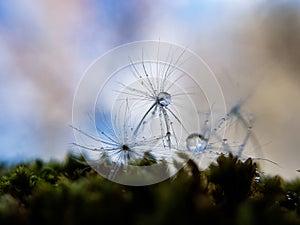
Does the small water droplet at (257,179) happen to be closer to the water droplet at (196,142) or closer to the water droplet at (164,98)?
the water droplet at (196,142)

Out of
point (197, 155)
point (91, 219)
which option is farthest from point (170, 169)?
point (91, 219)

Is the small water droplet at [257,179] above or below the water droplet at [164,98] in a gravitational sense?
below

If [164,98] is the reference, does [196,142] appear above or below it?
below

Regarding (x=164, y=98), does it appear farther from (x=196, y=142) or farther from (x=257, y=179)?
(x=257, y=179)

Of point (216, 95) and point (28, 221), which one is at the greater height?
point (216, 95)

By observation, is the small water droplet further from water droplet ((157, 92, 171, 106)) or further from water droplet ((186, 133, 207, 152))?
water droplet ((157, 92, 171, 106))

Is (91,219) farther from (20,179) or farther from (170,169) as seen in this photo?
(20,179)
